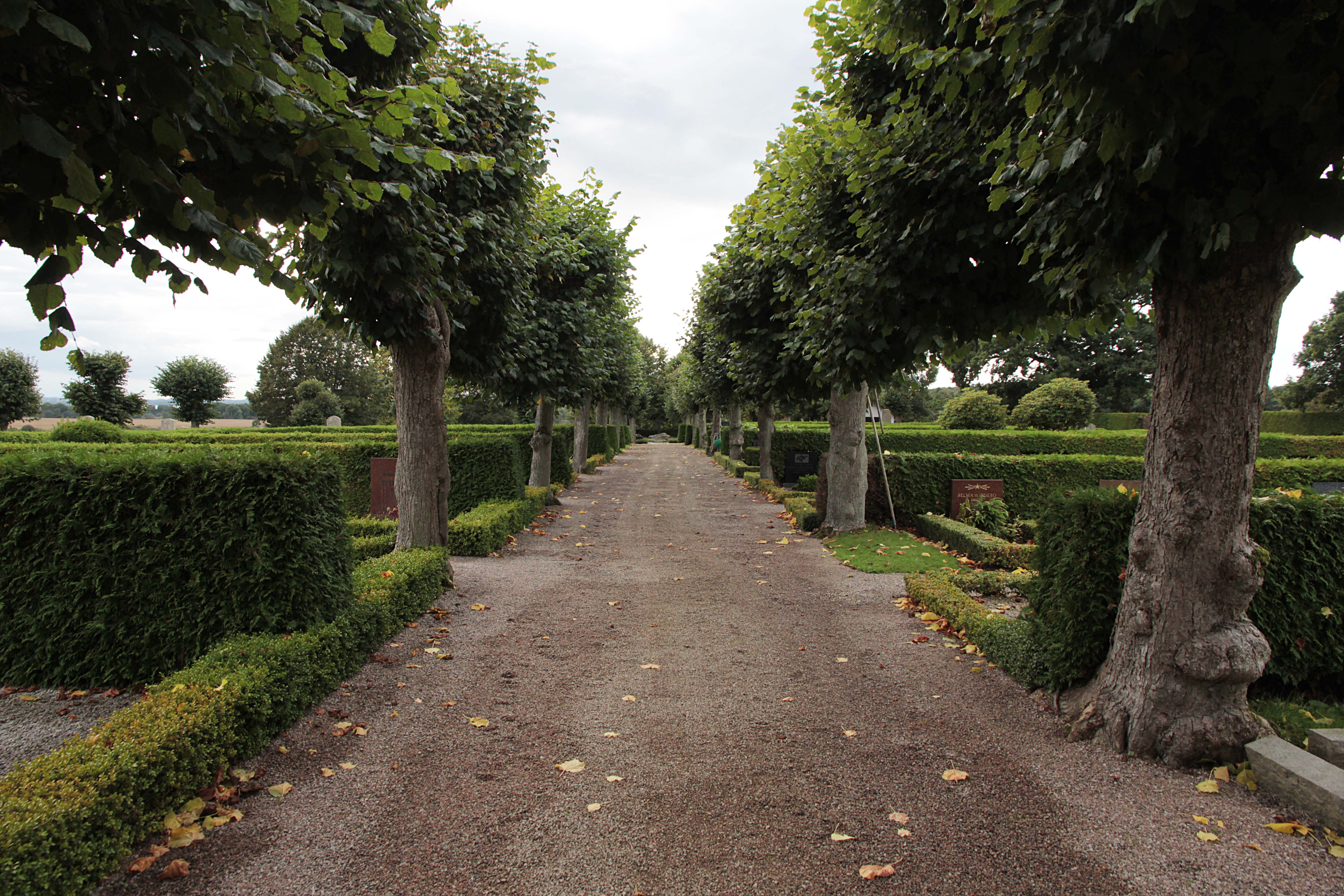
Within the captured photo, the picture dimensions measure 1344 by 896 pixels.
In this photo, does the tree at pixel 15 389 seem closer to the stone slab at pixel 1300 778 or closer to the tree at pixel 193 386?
the tree at pixel 193 386

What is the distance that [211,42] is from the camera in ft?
8.42

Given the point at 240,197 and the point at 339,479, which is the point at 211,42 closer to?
the point at 240,197

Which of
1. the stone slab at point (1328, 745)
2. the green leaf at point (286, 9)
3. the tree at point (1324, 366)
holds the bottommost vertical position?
the stone slab at point (1328, 745)

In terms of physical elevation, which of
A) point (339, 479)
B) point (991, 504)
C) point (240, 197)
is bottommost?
point (991, 504)

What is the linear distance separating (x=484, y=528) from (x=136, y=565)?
5.06 meters

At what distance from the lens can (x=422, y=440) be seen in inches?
307

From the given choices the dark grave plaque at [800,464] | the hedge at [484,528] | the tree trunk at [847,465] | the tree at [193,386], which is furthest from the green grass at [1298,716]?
the tree at [193,386]

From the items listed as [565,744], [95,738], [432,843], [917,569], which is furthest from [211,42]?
[917,569]

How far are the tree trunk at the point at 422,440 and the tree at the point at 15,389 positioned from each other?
33928 millimetres

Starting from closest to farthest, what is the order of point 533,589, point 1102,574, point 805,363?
1. point 1102,574
2. point 533,589
3. point 805,363

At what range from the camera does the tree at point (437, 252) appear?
20.1ft

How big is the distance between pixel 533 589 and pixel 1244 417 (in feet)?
21.6

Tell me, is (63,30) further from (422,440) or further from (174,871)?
(422,440)

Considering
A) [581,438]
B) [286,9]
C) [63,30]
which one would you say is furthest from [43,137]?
[581,438]
